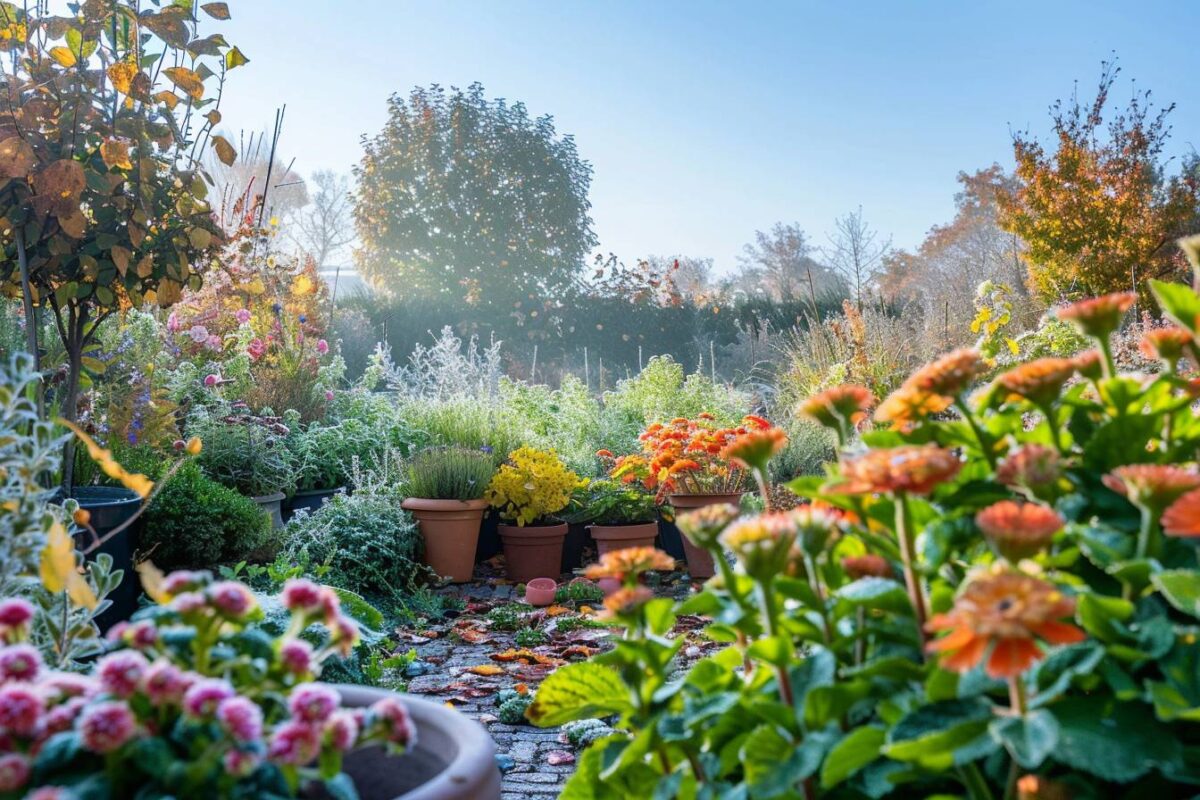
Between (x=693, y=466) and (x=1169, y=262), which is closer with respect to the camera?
(x=693, y=466)

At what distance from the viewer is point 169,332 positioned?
554cm

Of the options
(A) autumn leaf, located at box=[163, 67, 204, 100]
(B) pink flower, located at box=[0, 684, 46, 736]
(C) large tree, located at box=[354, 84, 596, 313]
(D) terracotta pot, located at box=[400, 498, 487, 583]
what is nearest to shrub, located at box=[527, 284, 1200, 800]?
(B) pink flower, located at box=[0, 684, 46, 736]

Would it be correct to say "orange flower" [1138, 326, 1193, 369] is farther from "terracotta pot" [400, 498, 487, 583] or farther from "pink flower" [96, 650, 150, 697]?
"terracotta pot" [400, 498, 487, 583]

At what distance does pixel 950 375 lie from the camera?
2.55 ft

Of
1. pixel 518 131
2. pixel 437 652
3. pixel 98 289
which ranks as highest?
pixel 518 131

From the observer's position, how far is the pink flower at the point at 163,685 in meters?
0.59

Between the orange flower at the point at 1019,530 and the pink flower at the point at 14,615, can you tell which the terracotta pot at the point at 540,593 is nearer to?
the pink flower at the point at 14,615

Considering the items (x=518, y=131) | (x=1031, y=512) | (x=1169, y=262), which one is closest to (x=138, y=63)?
(x=1031, y=512)

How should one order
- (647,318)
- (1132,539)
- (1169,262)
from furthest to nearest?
(647,318), (1169,262), (1132,539)

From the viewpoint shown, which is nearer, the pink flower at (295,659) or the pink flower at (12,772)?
the pink flower at (12,772)

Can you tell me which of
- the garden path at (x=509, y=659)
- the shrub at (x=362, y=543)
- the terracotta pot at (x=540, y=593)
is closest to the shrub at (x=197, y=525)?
the shrub at (x=362, y=543)

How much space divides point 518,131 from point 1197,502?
62.1ft

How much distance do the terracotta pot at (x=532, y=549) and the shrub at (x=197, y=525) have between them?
1.30 m

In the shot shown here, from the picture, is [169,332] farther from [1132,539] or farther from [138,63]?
[1132,539]
